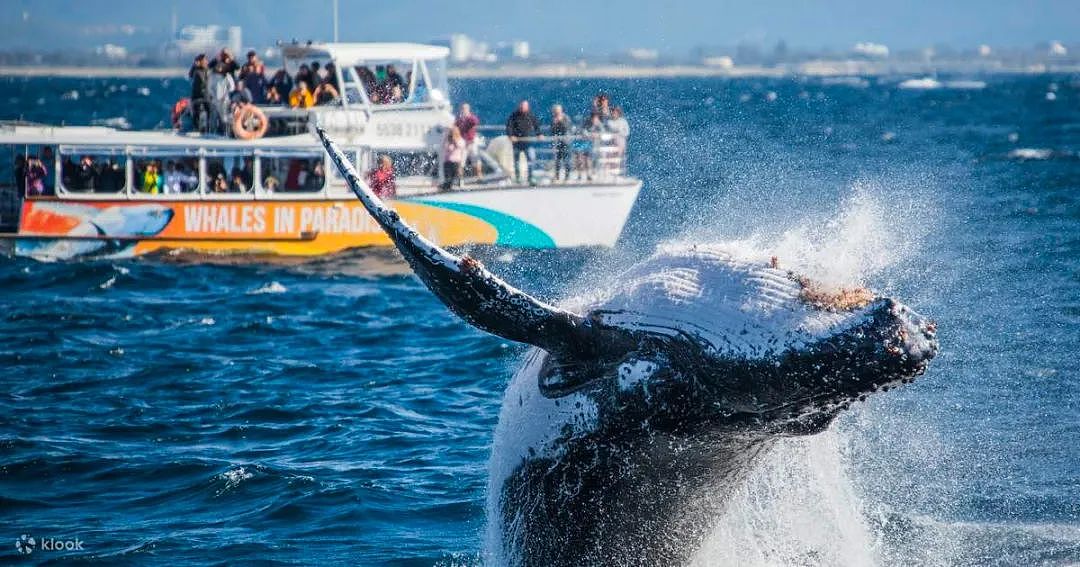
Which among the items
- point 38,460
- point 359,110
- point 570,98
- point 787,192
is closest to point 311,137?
point 359,110

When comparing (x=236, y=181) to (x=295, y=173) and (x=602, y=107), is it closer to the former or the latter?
(x=295, y=173)

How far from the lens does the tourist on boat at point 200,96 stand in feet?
94.6

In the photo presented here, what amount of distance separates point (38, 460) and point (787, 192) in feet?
75.2

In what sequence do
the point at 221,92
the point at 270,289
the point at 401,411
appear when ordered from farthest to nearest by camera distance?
the point at 221,92 → the point at 270,289 → the point at 401,411

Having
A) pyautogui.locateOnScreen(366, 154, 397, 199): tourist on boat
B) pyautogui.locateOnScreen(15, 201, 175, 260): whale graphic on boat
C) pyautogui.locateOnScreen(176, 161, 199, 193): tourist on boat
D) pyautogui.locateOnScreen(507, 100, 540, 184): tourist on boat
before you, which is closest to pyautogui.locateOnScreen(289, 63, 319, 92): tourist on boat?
pyautogui.locateOnScreen(176, 161, 199, 193): tourist on boat

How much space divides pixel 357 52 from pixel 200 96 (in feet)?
11.0

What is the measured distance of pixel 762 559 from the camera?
7789mm

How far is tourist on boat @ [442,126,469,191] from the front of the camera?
87.0ft

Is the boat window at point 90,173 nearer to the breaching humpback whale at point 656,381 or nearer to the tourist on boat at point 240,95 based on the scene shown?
the tourist on boat at point 240,95

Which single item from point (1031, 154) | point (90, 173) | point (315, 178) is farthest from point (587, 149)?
point (1031, 154)

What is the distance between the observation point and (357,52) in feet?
94.9

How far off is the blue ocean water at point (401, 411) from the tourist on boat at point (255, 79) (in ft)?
15.1

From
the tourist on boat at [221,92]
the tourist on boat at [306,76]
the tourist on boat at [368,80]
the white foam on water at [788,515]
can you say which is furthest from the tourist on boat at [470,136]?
the white foam on water at [788,515]

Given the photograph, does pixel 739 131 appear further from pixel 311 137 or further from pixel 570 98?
pixel 570 98
